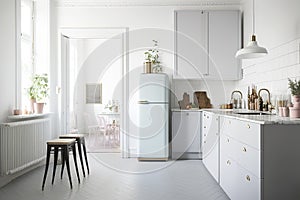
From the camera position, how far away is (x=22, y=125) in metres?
4.46

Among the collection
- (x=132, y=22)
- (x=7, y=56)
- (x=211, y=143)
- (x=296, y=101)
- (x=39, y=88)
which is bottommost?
(x=211, y=143)

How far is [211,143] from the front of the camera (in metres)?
4.69

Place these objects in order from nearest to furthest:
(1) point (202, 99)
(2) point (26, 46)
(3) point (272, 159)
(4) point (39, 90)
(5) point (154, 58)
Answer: (3) point (272, 159), (4) point (39, 90), (2) point (26, 46), (5) point (154, 58), (1) point (202, 99)

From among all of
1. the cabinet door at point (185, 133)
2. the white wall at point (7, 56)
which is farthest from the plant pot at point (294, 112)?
the white wall at point (7, 56)

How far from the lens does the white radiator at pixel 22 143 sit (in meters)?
4.06

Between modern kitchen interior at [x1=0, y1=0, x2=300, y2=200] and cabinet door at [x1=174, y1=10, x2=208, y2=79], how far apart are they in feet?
0.06

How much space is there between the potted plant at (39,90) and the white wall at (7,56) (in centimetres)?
66

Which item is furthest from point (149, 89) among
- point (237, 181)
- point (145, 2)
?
point (237, 181)

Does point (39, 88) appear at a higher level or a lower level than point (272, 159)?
higher

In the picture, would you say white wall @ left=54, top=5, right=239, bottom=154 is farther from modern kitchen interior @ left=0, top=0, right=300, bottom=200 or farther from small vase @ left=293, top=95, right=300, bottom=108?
small vase @ left=293, top=95, right=300, bottom=108

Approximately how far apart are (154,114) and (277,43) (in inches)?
97.9

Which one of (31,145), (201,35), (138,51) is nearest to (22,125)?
(31,145)

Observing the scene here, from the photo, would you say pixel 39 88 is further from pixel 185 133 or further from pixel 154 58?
pixel 185 133

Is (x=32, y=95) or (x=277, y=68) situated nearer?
(x=277, y=68)
